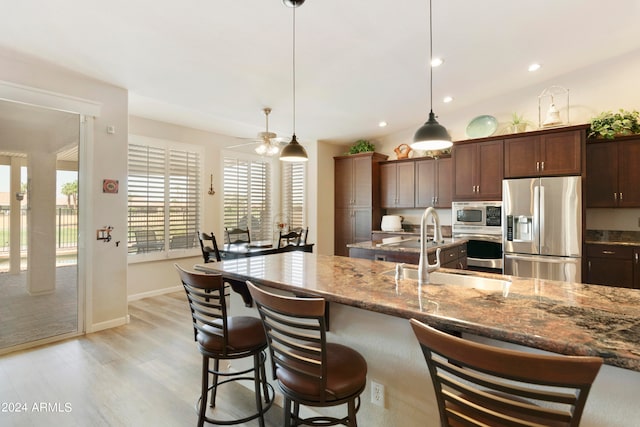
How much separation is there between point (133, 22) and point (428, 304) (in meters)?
2.96

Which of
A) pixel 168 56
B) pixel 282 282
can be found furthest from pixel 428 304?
pixel 168 56

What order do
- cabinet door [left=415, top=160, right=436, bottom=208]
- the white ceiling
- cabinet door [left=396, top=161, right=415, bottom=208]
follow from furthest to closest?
cabinet door [left=396, top=161, right=415, bottom=208]
cabinet door [left=415, top=160, right=436, bottom=208]
the white ceiling

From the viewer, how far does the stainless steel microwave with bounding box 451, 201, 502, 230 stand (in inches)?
179

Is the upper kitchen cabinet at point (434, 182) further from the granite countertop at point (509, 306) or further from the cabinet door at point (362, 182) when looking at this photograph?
the granite countertop at point (509, 306)

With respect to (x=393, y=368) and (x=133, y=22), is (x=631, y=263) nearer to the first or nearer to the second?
(x=393, y=368)

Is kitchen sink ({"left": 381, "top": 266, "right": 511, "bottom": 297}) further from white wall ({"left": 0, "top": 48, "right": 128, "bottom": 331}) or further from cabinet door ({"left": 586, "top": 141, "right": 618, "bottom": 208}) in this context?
cabinet door ({"left": 586, "top": 141, "right": 618, "bottom": 208})

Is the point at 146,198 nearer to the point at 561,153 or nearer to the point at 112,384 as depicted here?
the point at 112,384

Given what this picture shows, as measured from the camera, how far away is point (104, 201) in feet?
11.8

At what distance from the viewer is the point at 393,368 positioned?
1.61 metres

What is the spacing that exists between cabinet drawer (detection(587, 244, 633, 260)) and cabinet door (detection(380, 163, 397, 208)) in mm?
2914

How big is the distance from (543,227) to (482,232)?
2.50 feet

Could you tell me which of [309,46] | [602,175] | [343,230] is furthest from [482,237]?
[309,46]

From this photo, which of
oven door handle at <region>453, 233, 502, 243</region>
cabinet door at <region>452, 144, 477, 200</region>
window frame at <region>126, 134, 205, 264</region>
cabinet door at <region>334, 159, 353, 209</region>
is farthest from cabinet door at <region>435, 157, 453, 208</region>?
window frame at <region>126, 134, 205, 264</region>

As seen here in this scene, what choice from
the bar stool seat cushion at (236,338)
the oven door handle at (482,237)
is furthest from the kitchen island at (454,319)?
the oven door handle at (482,237)
